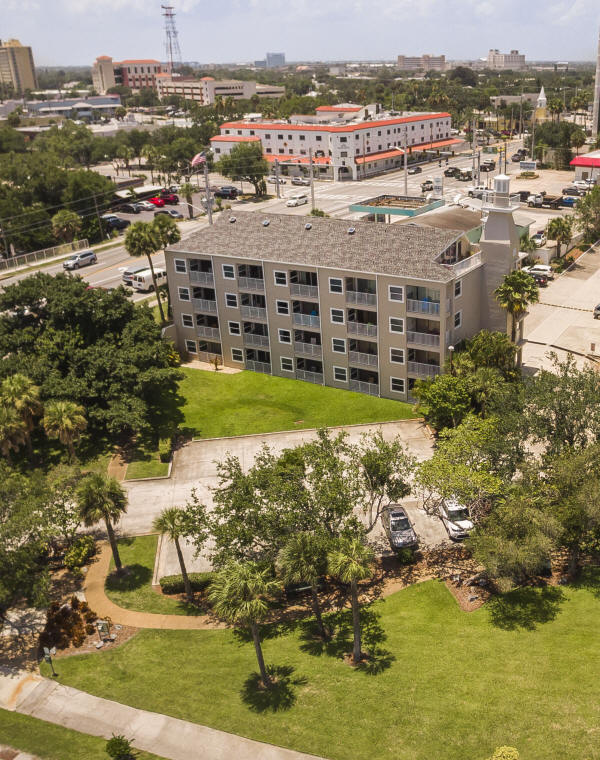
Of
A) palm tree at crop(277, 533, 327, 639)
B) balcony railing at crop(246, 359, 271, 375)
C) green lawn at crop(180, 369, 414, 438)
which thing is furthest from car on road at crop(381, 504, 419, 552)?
balcony railing at crop(246, 359, 271, 375)

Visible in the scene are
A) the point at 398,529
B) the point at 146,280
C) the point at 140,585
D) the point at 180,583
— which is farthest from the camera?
the point at 146,280

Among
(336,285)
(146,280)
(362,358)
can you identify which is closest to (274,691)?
(362,358)

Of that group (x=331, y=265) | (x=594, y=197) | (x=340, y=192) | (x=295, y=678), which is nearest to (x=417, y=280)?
(x=331, y=265)

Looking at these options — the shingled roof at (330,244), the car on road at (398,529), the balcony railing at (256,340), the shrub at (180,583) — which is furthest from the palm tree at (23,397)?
the car on road at (398,529)

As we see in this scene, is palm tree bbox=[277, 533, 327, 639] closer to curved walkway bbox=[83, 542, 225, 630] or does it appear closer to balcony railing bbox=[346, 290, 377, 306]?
curved walkway bbox=[83, 542, 225, 630]

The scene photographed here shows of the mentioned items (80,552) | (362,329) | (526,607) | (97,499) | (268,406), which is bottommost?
Result: (526,607)

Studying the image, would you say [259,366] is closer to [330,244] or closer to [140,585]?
[330,244]

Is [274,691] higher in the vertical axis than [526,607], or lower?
higher

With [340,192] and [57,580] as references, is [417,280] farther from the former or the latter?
[340,192]
